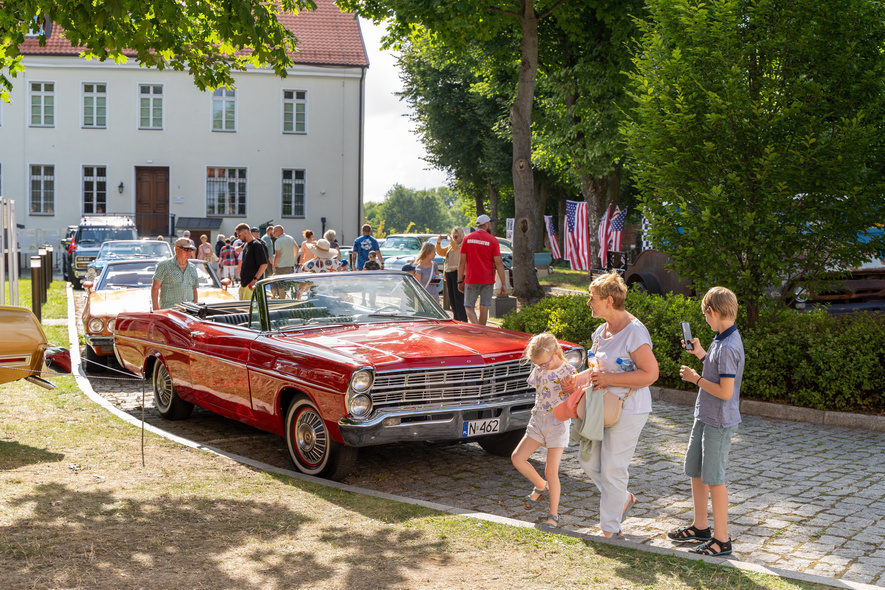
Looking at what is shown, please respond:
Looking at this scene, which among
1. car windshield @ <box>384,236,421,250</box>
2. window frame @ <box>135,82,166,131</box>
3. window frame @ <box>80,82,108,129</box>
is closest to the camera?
car windshield @ <box>384,236,421,250</box>

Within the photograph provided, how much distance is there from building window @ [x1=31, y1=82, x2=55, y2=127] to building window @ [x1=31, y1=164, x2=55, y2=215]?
199cm

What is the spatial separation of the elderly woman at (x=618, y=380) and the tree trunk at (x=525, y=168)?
41.6 feet

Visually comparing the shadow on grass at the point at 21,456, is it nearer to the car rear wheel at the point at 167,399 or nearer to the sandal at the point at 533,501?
the car rear wheel at the point at 167,399

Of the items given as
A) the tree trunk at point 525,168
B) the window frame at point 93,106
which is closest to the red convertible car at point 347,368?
the tree trunk at point 525,168

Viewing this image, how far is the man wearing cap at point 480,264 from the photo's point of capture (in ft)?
46.3

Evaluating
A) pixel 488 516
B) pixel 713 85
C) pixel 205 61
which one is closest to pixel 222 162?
pixel 205 61

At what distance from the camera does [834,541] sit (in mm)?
5484

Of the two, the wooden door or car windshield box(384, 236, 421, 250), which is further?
the wooden door

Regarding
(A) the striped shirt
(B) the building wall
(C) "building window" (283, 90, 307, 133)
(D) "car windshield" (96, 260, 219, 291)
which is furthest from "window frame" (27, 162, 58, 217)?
(A) the striped shirt

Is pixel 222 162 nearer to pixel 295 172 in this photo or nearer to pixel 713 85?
pixel 295 172

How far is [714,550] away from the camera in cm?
516

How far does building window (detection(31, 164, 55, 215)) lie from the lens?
135 ft

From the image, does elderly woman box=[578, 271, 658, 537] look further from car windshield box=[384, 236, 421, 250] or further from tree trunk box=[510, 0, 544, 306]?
car windshield box=[384, 236, 421, 250]

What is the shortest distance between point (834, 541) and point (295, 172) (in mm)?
38529
